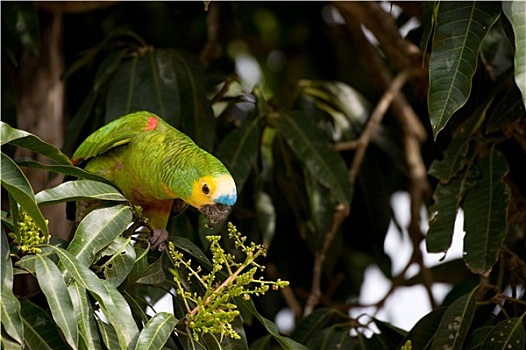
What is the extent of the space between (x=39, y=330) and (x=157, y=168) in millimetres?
752

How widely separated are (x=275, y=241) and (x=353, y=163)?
0.66m

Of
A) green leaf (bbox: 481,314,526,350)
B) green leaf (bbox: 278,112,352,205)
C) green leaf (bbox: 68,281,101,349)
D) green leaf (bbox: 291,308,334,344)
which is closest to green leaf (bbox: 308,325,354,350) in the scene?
green leaf (bbox: 291,308,334,344)

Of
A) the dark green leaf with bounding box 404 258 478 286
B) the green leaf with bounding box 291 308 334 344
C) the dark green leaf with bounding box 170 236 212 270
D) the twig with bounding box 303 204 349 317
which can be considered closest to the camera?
the dark green leaf with bounding box 170 236 212 270

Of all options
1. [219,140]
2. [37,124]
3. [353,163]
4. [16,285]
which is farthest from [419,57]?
[16,285]

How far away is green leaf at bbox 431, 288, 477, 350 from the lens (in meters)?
2.30

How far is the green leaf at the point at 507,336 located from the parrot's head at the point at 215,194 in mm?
748

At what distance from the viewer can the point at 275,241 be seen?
3.89 m

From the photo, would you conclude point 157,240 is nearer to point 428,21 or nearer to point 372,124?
point 428,21

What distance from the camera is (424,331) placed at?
2.47m

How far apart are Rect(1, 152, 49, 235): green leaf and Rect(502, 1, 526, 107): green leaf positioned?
108 cm

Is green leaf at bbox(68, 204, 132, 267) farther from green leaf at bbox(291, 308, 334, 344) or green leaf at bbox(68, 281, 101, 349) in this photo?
green leaf at bbox(291, 308, 334, 344)

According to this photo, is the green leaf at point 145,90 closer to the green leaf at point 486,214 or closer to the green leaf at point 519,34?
the green leaf at point 486,214

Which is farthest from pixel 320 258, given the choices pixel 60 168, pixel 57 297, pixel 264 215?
pixel 57 297

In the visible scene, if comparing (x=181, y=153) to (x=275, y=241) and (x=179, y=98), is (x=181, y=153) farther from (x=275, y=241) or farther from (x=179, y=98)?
(x=275, y=241)
